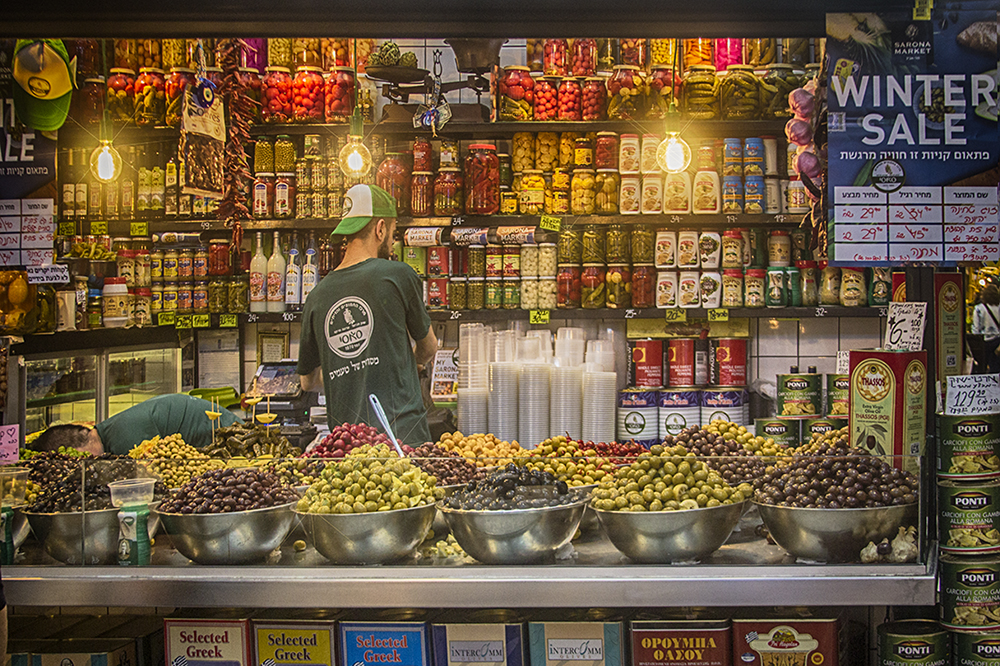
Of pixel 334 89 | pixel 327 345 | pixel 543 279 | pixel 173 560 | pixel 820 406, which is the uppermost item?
pixel 334 89

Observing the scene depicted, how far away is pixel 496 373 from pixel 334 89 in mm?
1891

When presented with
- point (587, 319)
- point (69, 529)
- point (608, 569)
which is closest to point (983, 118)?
point (608, 569)

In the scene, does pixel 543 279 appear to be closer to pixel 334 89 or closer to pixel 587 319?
pixel 587 319

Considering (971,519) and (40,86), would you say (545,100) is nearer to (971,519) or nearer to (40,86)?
(40,86)

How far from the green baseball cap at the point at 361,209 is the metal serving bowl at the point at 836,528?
2.07 m

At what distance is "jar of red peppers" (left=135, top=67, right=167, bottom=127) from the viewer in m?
5.21

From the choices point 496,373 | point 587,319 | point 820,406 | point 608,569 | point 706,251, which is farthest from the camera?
point 587,319

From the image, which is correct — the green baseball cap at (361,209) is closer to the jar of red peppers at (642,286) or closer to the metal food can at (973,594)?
the jar of red peppers at (642,286)

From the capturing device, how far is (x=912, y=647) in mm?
2168

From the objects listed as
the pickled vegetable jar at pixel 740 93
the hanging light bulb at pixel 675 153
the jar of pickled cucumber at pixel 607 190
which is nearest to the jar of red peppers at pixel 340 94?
the jar of pickled cucumber at pixel 607 190

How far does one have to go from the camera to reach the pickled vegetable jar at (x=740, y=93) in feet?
16.4

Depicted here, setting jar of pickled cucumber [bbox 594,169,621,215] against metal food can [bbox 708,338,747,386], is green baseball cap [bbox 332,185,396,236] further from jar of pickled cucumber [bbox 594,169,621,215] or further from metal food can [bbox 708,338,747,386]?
metal food can [bbox 708,338,747,386]

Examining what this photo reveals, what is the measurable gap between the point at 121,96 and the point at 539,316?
2742 mm

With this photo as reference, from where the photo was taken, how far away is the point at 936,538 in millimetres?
2332
